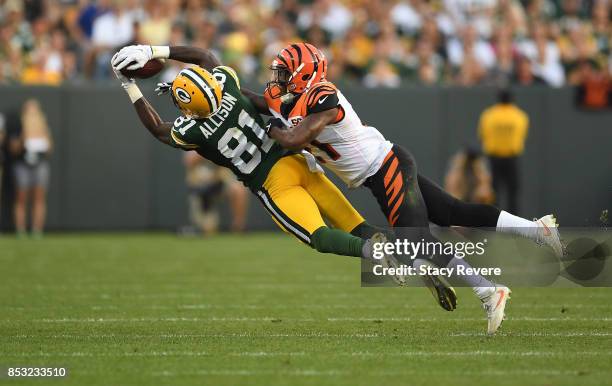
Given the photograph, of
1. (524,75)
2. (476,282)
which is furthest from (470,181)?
(476,282)

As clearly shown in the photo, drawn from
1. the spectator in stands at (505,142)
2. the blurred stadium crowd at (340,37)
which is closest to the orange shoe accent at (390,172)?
the spectator in stands at (505,142)

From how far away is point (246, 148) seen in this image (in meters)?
6.76

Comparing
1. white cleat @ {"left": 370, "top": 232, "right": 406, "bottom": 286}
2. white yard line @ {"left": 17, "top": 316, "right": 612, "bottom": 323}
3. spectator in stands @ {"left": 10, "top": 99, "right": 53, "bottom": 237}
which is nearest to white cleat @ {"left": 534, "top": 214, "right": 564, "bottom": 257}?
white yard line @ {"left": 17, "top": 316, "right": 612, "bottom": 323}

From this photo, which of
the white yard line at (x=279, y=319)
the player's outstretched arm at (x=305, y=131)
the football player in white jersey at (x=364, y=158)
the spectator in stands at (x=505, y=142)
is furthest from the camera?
the spectator in stands at (x=505, y=142)

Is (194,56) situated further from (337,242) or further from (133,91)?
(337,242)

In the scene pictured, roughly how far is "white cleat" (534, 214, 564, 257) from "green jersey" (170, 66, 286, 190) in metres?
1.60

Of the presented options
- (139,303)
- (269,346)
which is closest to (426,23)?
(139,303)

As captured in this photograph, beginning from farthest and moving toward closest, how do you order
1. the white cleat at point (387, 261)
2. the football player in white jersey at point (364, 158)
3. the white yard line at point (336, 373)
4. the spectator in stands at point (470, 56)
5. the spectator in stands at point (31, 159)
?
the spectator in stands at point (470, 56) < the spectator in stands at point (31, 159) < the football player in white jersey at point (364, 158) < the white cleat at point (387, 261) < the white yard line at point (336, 373)

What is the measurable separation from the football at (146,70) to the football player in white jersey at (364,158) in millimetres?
835

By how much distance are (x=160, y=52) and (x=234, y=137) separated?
783mm

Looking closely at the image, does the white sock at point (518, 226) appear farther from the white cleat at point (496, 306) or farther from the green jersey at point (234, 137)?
the green jersey at point (234, 137)

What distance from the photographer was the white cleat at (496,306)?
20.5 ft

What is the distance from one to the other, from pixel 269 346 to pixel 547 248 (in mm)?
1981

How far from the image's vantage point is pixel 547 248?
6.95 m
